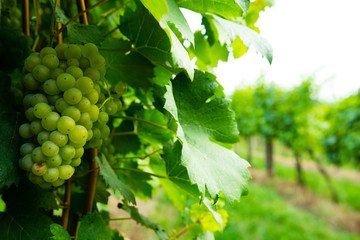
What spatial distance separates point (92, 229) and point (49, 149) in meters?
0.27

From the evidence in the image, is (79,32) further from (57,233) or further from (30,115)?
(57,233)

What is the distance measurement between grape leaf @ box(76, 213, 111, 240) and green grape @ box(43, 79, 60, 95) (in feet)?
1.04

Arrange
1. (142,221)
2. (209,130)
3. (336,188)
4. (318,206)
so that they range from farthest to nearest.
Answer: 1. (336,188)
2. (318,206)
3. (142,221)
4. (209,130)

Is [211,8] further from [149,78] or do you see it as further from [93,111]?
[93,111]

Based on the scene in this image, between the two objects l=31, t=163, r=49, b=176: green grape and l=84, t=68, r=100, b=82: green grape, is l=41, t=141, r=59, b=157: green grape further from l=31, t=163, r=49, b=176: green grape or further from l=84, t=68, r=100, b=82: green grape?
l=84, t=68, r=100, b=82: green grape

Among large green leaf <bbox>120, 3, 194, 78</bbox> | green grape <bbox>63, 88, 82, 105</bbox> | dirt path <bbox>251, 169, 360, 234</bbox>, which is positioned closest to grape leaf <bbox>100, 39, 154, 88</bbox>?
large green leaf <bbox>120, 3, 194, 78</bbox>

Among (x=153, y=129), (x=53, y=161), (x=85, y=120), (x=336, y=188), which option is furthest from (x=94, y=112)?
(x=336, y=188)

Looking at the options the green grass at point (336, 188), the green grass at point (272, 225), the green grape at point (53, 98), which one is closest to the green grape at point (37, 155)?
the green grape at point (53, 98)

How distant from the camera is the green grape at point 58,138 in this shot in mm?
551

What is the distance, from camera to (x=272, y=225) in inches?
204

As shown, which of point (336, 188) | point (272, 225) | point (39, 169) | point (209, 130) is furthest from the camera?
point (336, 188)

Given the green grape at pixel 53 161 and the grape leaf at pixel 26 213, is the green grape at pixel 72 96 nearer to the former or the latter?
the green grape at pixel 53 161

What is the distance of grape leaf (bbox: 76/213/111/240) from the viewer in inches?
27.6

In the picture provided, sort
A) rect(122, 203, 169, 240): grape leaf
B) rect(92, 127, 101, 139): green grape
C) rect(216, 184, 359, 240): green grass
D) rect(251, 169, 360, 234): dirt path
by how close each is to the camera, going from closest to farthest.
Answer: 1. rect(92, 127, 101, 139): green grape
2. rect(122, 203, 169, 240): grape leaf
3. rect(216, 184, 359, 240): green grass
4. rect(251, 169, 360, 234): dirt path
